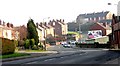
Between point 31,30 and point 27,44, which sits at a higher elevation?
point 31,30

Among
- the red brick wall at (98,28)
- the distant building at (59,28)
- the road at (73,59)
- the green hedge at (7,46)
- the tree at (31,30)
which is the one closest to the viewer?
the road at (73,59)

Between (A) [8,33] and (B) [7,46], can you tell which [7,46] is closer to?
(B) [7,46]

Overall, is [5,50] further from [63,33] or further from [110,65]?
[63,33]

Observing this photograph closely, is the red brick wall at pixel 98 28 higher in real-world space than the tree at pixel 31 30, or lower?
higher

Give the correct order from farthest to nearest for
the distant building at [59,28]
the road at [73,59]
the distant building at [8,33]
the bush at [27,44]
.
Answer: the distant building at [59,28]
the distant building at [8,33]
the bush at [27,44]
the road at [73,59]

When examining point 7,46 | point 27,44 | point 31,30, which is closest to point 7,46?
point 7,46

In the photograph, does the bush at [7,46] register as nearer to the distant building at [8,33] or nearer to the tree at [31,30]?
the tree at [31,30]

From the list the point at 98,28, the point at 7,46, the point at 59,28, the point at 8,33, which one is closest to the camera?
the point at 7,46

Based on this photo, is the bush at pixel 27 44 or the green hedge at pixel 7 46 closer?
the green hedge at pixel 7 46

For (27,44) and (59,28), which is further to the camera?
(59,28)

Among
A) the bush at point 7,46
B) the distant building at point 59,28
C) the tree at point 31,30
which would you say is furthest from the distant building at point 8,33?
the distant building at point 59,28

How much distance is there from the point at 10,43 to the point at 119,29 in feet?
101

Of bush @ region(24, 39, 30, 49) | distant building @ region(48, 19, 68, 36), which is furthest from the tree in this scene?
distant building @ region(48, 19, 68, 36)

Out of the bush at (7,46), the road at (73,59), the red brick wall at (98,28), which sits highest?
the red brick wall at (98,28)
